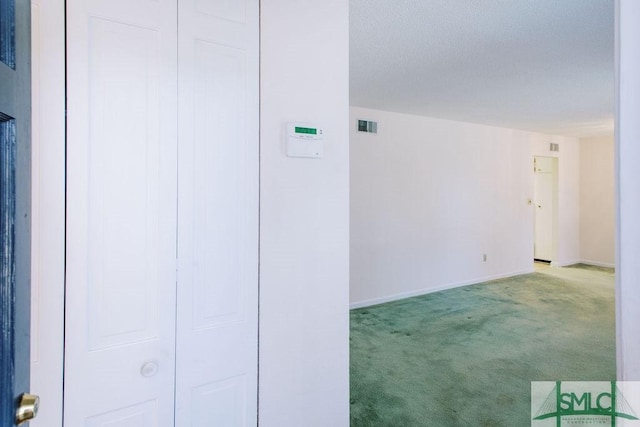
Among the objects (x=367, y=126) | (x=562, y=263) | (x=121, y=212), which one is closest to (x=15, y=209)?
(x=121, y=212)

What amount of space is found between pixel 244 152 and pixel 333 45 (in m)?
0.64

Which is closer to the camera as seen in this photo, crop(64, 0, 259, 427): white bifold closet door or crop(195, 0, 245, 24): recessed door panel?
crop(64, 0, 259, 427): white bifold closet door

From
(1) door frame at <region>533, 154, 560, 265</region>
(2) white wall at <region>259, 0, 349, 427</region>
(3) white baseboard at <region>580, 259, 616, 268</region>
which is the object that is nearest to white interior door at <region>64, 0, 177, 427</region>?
(2) white wall at <region>259, 0, 349, 427</region>

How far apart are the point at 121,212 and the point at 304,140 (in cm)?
72

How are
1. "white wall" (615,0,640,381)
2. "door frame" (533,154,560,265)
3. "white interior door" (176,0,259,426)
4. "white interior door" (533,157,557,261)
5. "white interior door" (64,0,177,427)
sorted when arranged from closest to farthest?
"white wall" (615,0,640,381) → "white interior door" (64,0,177,427) → "white interior door" (176,0,259,426) → "door frame" (533,154,560,265) → "white interior door" (533,157,557,261)

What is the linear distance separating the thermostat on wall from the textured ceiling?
1.03 meters

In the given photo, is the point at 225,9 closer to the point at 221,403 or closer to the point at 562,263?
the point at 221,403

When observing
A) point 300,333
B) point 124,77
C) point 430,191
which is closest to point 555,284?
point 430,191

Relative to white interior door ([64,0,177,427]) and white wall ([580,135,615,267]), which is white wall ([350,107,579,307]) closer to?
white wall ([580,135,615,267])

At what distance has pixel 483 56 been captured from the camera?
276cm

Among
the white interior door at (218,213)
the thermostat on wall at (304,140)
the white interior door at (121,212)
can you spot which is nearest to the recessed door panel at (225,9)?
the white interior door at (218,213)

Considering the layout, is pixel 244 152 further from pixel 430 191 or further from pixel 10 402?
pixel 430 191

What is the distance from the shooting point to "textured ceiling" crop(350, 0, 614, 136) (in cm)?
207

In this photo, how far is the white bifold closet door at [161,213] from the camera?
104 centimetres
